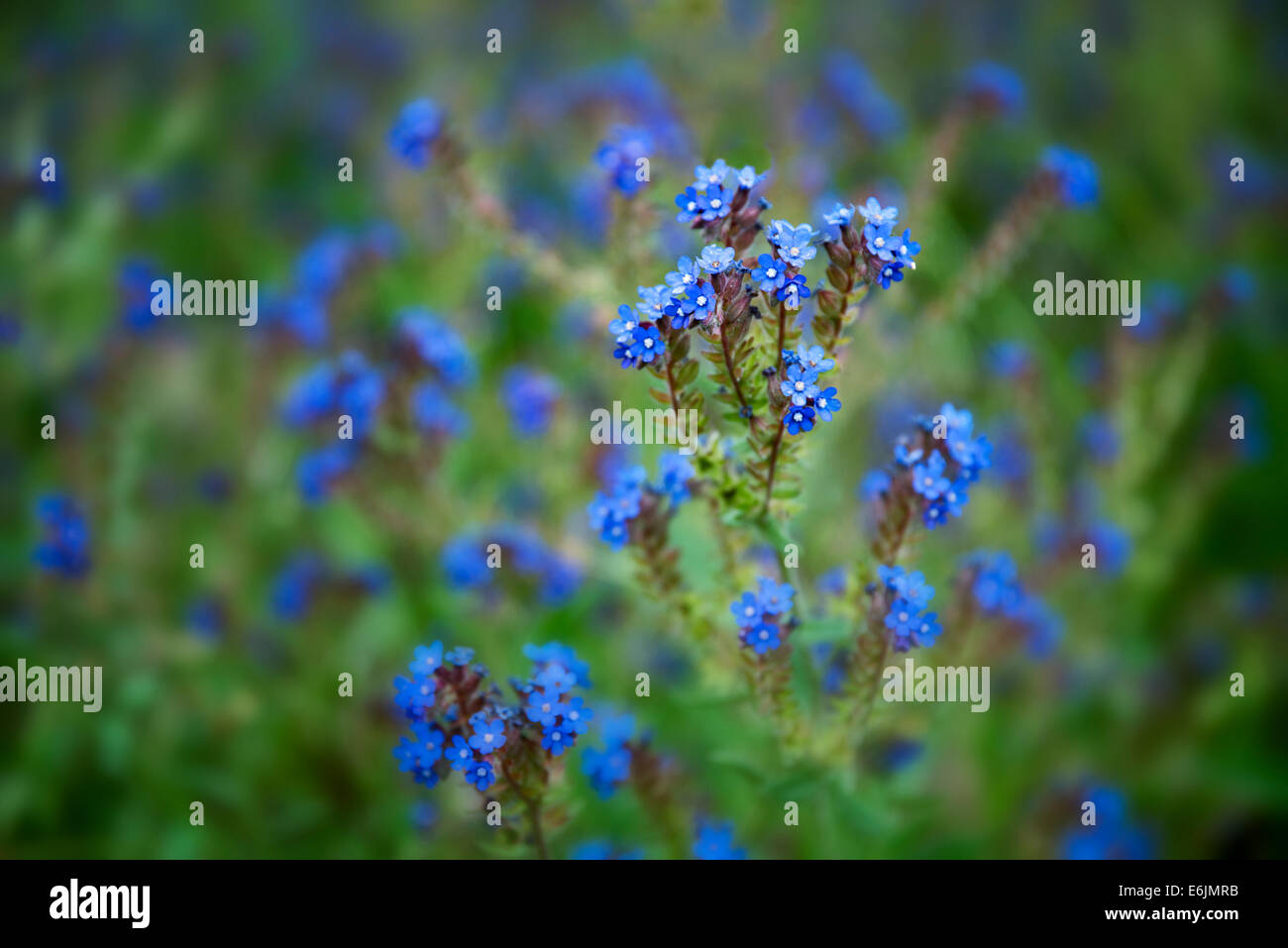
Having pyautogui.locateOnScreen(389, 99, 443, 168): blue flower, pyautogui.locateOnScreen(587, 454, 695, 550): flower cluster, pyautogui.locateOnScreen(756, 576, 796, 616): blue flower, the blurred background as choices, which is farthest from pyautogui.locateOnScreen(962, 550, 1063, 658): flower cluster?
pyautogui.locateOnScreen(389, 99, 443, 168): blue flower

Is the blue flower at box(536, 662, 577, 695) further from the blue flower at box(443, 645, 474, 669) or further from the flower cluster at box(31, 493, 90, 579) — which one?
the flower cluster at box(31, 493, 90, 579)

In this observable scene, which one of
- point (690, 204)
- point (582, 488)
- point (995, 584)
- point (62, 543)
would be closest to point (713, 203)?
point (690, 204)

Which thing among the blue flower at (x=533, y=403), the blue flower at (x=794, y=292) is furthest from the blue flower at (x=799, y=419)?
the blue flower at (x=533, y=403)

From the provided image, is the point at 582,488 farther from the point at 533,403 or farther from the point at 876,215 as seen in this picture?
the point at 876,215

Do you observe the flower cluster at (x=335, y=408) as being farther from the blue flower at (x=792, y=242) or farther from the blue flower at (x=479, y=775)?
the blue flower at (x=792, y=242)
